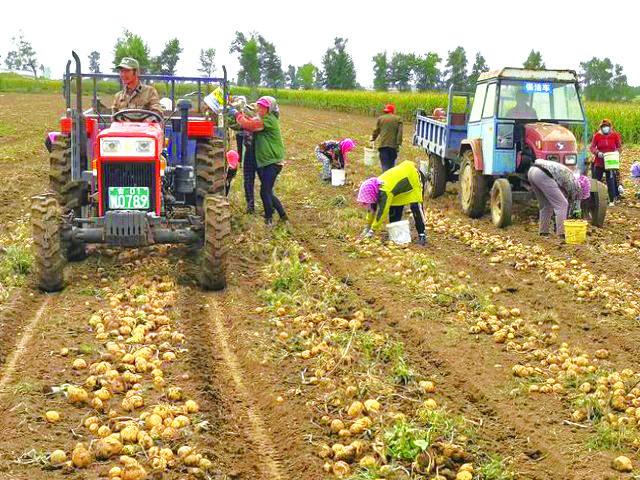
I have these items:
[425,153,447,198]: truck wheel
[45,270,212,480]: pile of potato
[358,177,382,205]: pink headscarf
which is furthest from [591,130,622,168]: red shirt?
[45,270,212,480]: pile of potato

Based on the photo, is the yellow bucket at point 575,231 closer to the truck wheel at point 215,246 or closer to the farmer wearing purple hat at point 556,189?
the farmer wearing purple hat at point 556,189

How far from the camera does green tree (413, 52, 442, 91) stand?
263ft

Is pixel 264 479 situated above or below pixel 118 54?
below

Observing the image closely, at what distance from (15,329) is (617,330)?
5.17 meters

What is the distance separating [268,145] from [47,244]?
171 inches

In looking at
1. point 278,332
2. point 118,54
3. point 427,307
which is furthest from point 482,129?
point 118,54

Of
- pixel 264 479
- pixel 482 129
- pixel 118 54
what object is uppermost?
pixel 118 54

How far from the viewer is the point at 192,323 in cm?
685

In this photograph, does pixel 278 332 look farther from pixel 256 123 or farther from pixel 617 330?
pixel 256 123

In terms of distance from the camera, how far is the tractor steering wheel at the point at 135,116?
330 inches

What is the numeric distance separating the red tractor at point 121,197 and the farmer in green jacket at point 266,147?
2.03 meters

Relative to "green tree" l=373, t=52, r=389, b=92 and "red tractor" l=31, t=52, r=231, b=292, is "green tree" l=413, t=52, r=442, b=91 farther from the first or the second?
"red tractor" l=31, t=52, r=231, b=292

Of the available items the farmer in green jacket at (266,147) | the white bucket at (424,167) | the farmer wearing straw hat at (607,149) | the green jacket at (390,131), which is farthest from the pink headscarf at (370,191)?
the farmer wearing straw hat at (607,149)

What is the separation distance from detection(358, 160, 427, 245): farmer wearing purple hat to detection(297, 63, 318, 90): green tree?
327 ft
